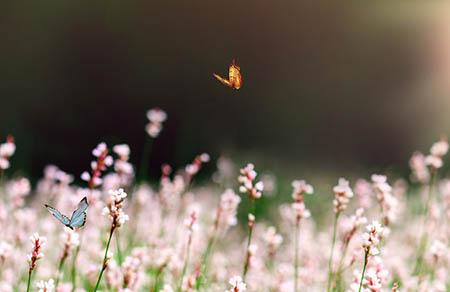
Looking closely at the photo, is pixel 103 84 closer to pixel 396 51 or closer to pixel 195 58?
pixel 195 58

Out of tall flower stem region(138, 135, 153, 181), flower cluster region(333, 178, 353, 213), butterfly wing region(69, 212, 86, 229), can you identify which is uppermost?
tall flower stem region(138, 135, 153, 181)

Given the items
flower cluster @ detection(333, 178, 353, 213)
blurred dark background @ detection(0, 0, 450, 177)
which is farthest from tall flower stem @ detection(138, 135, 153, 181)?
flower cluster @ detection(333, 178, 353, 213)

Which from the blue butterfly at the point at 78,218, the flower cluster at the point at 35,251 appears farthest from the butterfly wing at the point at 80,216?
the flower cluster at the point at 35,251

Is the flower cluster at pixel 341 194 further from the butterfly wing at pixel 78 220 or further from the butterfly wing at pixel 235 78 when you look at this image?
the butterfly wing at pixel 78 220

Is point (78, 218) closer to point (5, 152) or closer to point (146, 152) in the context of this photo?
point (5, 152)

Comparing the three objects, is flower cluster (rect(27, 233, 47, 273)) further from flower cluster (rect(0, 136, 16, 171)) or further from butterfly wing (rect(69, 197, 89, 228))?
flower cluster (rect(0, 136, 16, 171))

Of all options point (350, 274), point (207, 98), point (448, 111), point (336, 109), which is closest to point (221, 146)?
point (207, 98)
